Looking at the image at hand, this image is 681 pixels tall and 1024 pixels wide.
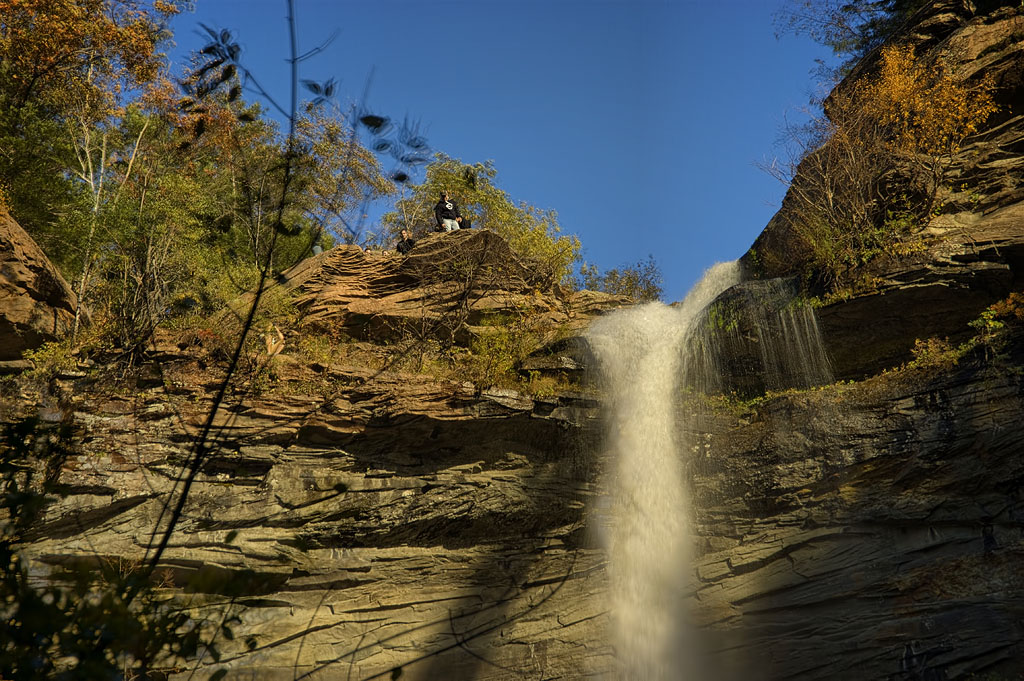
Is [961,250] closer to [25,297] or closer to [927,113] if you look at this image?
[927,113]

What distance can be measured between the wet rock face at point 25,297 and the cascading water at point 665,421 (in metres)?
11.5

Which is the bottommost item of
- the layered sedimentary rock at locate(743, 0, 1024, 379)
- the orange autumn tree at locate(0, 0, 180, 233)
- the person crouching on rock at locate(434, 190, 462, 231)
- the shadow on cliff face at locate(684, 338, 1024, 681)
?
the shadow on cliff face at locate(684, 338, 1024, 681)

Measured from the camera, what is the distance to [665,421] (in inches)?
555

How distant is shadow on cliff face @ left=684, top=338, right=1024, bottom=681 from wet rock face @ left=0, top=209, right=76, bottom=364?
13.5 metres

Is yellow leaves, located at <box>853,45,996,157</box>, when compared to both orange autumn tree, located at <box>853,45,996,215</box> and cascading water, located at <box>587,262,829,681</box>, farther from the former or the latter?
cascading water, located at <box>587,262,829,681</box>

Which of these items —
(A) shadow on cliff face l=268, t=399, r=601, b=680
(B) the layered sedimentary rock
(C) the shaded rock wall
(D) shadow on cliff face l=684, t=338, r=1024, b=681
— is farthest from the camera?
(B) the layered sedimentary rock

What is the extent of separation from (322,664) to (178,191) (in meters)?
12.3

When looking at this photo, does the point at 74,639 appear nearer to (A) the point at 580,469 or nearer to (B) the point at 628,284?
(A) the point at 580,469

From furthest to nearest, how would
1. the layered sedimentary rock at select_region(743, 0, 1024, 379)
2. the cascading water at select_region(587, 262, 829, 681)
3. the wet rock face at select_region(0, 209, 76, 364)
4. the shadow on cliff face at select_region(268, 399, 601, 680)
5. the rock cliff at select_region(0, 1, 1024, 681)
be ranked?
the layered sedimentary rock at select_region(743, 0, 1024, 379), the wet rock face at select_region(0, 209, 76, 364), the cascading water at select_region(587, 262, 829, 681), the shadow on cliff face at select_region(268, 399, 601, 680), the rock cliff at select_region(0, 1, 1024, 681)

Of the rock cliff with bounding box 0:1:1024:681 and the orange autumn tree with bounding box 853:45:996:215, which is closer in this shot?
the rock cliff with bounding box 0:1:1024:681

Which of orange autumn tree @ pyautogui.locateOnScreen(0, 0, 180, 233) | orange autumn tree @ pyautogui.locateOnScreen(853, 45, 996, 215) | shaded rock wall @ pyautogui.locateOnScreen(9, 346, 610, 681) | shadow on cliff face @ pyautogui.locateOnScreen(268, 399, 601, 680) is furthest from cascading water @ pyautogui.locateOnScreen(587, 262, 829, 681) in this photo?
orange autumn tree @ pyautogui.locateOnScreen(0, 0, 180, 233)

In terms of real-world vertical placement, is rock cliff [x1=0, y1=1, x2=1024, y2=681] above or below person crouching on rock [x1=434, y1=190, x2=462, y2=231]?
below

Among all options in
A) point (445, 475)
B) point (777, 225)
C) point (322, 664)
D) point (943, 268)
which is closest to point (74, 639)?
point (322, 664)

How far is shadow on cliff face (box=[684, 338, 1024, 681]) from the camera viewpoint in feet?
32.9
